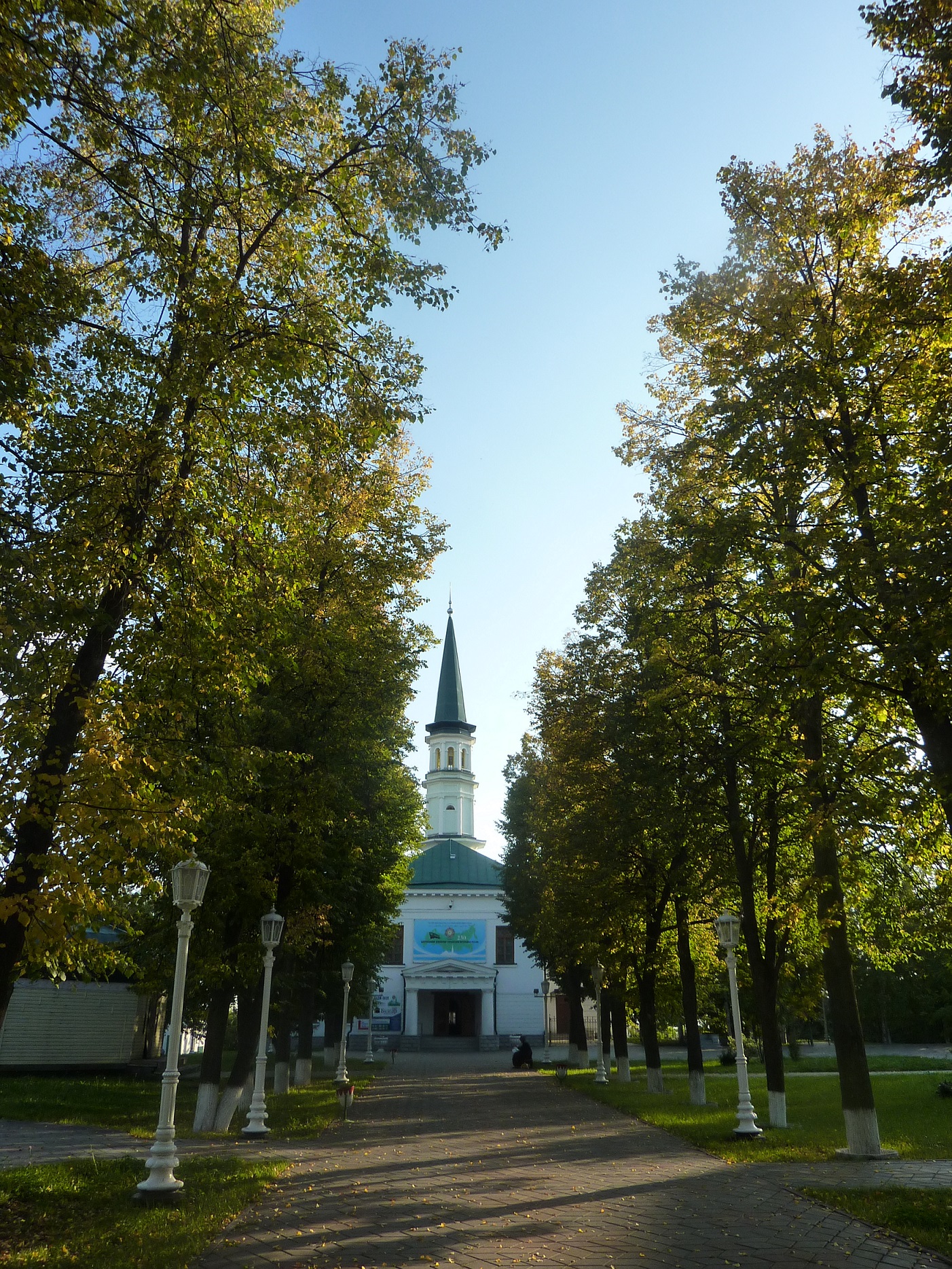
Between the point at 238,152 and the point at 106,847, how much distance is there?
21.2 feet

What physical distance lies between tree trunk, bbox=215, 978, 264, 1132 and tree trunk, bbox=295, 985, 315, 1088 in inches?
404

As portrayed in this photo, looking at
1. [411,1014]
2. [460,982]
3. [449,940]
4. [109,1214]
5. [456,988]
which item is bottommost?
[109,1214]

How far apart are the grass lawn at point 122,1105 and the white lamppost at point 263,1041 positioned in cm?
90

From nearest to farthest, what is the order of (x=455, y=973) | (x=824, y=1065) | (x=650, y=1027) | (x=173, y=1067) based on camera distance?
(x=173, y=1067), (x=650, y=1027), (x=824, y=1065), (x=455, y=973)

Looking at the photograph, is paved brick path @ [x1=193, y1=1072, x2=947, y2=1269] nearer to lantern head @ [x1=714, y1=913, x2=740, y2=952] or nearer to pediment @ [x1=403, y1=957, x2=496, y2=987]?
lantern head @ [x1=714, y1=913, x2=740, y2=952]

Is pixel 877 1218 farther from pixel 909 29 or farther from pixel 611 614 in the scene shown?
pixel 611 614

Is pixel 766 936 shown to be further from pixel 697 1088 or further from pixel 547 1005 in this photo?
pixel 547 1005

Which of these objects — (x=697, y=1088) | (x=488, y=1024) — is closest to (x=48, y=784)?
(x=697, y=1088)

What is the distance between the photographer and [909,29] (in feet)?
28.8

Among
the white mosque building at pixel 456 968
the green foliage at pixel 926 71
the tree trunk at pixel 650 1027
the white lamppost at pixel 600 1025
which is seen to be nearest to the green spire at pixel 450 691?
the white mosque building at pixel 456 968

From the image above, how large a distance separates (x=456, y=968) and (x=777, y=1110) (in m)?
49.3

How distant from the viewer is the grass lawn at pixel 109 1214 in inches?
294

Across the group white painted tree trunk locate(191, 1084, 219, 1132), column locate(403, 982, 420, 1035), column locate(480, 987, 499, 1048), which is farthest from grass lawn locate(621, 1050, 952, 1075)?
white painted tree trunk locate(191, 1084, 219, 1132)

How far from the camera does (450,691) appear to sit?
83.2 metres
